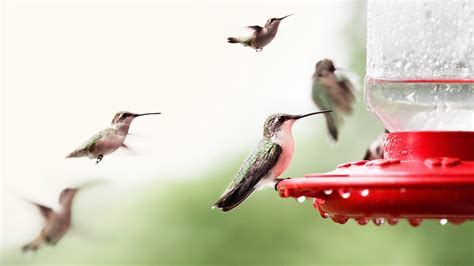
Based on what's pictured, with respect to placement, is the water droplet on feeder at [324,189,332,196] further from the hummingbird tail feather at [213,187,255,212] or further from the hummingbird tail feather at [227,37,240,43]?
the hummingbird tail feather at [227,37,240,43]

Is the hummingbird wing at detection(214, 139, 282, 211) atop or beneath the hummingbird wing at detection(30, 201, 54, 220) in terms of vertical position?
atop

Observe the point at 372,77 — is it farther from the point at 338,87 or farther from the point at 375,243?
the point at 375,243

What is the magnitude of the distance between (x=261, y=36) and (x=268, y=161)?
3.28ft

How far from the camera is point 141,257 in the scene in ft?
41.1

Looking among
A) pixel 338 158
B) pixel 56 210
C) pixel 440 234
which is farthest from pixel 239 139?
pixel 56 210

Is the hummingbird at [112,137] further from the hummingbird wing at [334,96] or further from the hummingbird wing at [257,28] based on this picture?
the hummingbird wing at [334,96]

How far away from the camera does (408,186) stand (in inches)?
159

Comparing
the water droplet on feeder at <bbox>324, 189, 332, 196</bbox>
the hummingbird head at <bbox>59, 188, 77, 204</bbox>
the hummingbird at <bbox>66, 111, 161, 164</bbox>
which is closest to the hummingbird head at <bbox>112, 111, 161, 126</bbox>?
the hummingbird at <bbox>66, 111, 161, 164</bbox>

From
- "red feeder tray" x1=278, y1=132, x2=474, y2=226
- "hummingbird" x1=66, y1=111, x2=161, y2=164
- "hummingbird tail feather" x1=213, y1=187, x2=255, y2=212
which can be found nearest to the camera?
"red feeder tray" x1=278, y1=132, x2=474, y2=226

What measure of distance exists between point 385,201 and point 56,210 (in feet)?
11.1

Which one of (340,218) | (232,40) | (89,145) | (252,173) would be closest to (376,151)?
(232,40)

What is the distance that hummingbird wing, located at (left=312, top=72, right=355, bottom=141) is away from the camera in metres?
6.67

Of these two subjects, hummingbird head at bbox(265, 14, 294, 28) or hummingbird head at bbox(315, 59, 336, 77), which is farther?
hummingbird head at bbox(315, 59, 336, 77)

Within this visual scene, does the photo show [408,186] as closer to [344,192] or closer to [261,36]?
[344,192]
